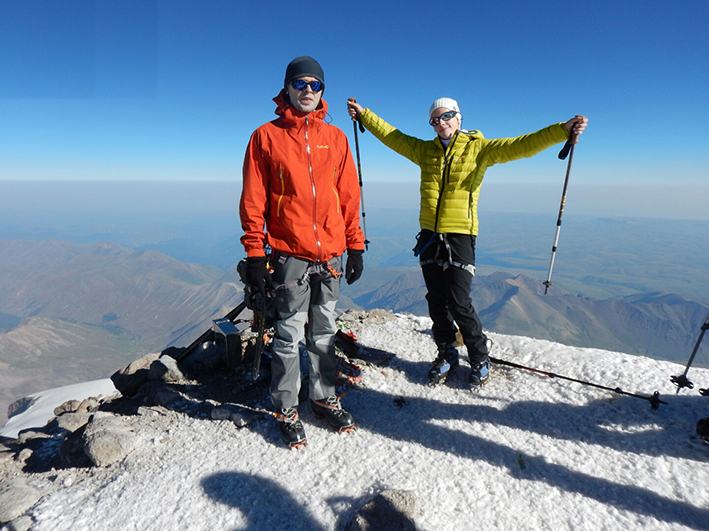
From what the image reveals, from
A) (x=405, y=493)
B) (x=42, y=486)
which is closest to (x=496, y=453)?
(x=405, y=493)

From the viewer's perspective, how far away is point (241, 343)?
6836mm

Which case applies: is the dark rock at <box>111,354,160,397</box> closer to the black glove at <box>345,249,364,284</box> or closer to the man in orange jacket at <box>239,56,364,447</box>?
the man in orange jacket at <box>239,56,364,447</box>

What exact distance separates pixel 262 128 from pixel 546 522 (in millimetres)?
5215

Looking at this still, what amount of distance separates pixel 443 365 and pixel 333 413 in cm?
231

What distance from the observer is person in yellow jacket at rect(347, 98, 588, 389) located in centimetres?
512

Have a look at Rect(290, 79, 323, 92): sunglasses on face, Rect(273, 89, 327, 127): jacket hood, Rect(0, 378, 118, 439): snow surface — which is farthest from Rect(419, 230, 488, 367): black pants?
Rect(0, 378, 118, 439): snow surface

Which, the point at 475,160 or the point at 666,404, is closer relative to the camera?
the point at 666,404

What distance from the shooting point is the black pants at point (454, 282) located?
535cm

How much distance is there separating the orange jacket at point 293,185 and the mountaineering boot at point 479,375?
3363mm

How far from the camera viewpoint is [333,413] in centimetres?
482

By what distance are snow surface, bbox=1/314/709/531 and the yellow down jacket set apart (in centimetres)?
294

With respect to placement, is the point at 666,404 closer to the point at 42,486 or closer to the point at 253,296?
the point at 253,296

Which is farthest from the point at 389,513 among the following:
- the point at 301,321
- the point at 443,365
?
the point at 443,365

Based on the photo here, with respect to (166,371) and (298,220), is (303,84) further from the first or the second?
(166,371)
